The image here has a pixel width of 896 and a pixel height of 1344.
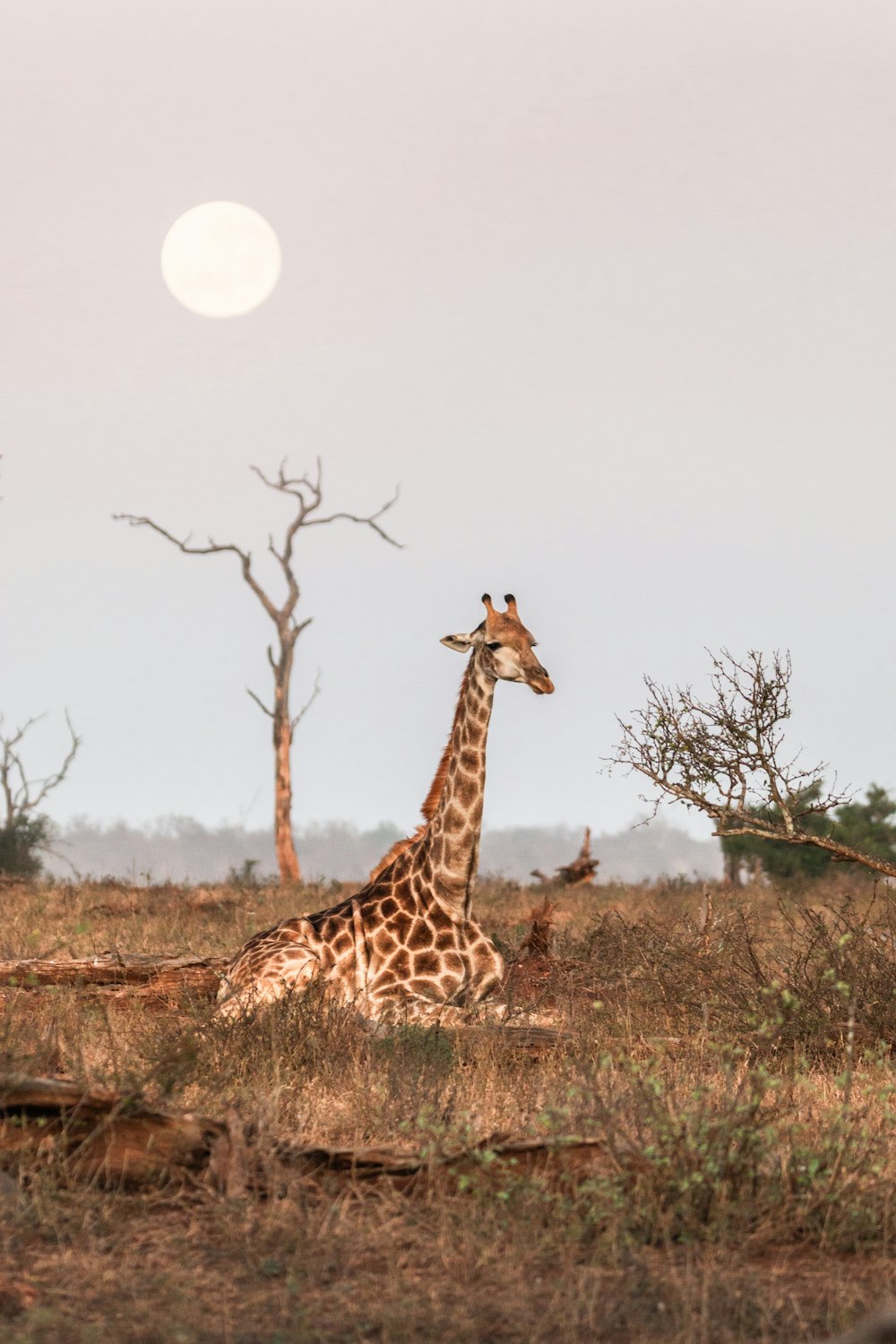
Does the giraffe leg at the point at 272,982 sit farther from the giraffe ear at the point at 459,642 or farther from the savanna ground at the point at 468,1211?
the giraffe ear at the point at 459,642

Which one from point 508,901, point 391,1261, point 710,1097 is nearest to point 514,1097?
point 710,1097

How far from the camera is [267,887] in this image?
2562 centimetres

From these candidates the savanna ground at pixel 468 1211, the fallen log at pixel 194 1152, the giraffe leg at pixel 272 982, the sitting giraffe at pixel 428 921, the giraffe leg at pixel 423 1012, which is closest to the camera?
the savanna ground at pixel 468 1211

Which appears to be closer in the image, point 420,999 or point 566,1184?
point 566,1184

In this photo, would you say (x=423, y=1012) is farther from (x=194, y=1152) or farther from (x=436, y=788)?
(x=194, y=1152)

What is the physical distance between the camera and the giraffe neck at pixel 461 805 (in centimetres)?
1082

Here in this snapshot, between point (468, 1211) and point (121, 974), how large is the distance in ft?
20.6

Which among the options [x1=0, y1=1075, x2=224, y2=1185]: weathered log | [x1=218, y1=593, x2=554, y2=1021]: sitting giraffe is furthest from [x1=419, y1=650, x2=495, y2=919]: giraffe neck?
[x1=0, y1=1075, x2=224, y2=1185]: weathered log

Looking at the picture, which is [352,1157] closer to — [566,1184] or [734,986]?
[566,1184]

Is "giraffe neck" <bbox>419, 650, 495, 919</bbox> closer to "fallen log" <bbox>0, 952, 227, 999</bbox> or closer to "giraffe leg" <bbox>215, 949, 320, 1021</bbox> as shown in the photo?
"giraffe leg" <bbox>215, 949, 320, 1021</bbox>

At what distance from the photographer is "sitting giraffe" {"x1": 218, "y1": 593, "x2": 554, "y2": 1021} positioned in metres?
9.98

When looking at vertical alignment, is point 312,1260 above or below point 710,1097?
below

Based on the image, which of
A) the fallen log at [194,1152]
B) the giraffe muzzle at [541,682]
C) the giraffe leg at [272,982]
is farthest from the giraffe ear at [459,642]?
the fallen log at [194,1152]

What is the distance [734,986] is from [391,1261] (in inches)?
207
